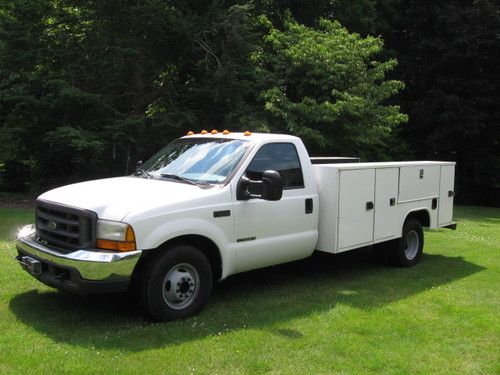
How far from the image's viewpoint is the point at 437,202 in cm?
913

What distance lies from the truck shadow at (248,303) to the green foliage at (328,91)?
7977mm

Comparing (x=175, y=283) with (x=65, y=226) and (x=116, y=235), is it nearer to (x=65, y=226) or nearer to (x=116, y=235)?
(x=116, y=235)

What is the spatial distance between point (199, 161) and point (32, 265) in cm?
218

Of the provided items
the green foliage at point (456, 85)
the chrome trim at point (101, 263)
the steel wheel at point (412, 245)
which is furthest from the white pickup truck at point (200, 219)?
the green foliage at point (456, 85)

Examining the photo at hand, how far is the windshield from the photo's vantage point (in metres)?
6.34

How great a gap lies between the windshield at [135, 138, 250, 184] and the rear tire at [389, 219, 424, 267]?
10.8 ft

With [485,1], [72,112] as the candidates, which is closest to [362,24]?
[485,1]

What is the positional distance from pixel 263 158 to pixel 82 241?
235 cm

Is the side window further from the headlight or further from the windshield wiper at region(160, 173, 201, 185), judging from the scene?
the headlight

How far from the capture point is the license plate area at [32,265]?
555cm

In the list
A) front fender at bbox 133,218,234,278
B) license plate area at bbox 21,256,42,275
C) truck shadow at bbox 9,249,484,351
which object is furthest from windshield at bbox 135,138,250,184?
license plate area at bbox 21,256,42,275

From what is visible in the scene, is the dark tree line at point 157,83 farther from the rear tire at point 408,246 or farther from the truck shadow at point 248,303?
the truck shadow at point 248,303

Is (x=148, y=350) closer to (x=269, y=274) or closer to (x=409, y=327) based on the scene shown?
(x=409, y=327)

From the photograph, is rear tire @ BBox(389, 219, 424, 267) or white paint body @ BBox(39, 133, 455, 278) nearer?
white paint body @ BBox(39, 133, 455, 278)
